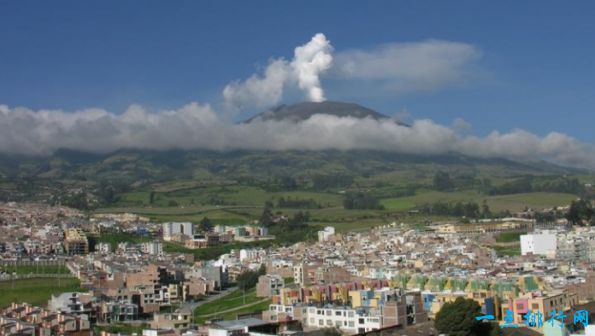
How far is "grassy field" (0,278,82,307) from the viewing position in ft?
111


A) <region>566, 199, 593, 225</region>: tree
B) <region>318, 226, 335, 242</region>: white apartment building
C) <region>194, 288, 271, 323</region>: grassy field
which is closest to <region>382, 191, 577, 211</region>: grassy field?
<region>566, 199, 593, 225</region>: tree

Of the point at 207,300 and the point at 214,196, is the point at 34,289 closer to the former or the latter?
the point at 207,300

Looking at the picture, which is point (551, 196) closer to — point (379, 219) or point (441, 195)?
point (441, 195)

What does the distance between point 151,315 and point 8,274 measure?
46.3 feet

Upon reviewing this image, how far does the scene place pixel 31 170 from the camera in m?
175

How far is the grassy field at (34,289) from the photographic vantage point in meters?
33.8

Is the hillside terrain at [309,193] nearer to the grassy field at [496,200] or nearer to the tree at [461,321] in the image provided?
the grassy field at [496,200]

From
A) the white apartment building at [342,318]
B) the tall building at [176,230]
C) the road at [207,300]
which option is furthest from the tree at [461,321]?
the tall building at [176,230]

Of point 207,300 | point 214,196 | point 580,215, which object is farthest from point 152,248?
point 214,196

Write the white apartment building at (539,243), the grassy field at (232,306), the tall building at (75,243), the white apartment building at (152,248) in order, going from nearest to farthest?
1. the grassy field at (232,306)
2. the white apartment building at (539,243)
3. the white apartment building at (152,248)
4. the tall building at (75,243)

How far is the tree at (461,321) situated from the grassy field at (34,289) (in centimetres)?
1911

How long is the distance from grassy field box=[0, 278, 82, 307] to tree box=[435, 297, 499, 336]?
19107 mm

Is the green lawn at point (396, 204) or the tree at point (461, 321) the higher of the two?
the green lawn at point (396, 204)

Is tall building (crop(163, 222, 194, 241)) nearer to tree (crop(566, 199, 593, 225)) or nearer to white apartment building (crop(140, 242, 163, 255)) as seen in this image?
white apartment building (crop(140, 242, 163, 255))
